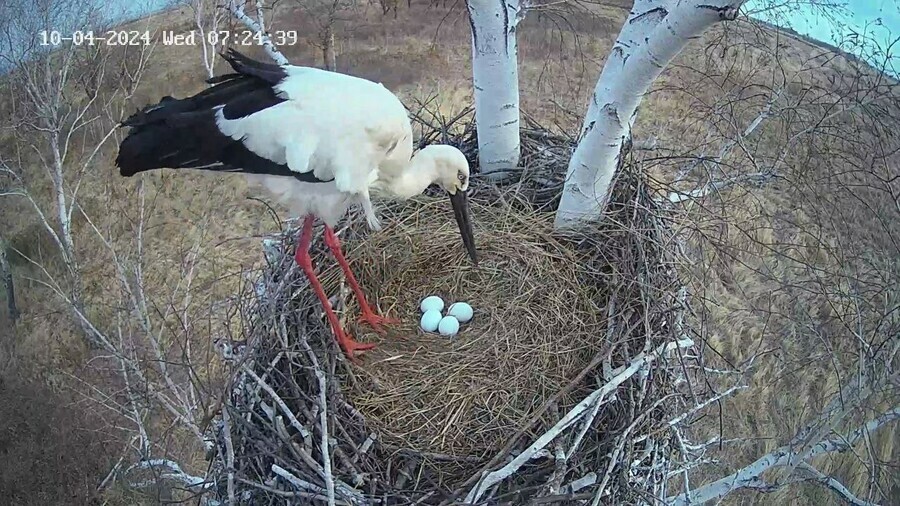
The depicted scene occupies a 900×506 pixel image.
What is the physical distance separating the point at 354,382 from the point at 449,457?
0.51 metres

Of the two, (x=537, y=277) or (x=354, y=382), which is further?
(x=537, y=277)

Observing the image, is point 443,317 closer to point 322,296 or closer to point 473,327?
point 473,327

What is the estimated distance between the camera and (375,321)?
11.1 feet

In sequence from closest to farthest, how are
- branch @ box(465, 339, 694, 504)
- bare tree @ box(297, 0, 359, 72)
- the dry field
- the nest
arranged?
1. branch @ box(465, 339, 694, 504)
2. the nest
3. the dry field
4. bare tree @ box(297, 0, 359, 72)

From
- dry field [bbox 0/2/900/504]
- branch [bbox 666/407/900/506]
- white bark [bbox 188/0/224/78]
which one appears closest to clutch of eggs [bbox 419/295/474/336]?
dry field [bbox 0/2/900/504]

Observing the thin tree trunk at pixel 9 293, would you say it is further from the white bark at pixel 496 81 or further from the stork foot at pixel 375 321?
the white bark at pixel 496 81

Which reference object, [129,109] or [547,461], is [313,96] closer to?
[547,461]

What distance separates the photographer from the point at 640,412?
2719 mm

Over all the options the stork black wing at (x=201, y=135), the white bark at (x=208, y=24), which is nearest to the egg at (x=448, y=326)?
the stork black wing at (x=201, y=135)

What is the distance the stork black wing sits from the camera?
2.95 meters

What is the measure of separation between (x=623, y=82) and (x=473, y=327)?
4.20 feet

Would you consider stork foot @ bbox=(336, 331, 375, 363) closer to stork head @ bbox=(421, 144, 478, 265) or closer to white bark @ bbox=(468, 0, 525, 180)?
stork head @ bbox=(421, 144, 478, 265)

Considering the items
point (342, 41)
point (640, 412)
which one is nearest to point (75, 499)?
point (640, 412)

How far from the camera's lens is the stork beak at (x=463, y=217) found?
3346 millimetres
